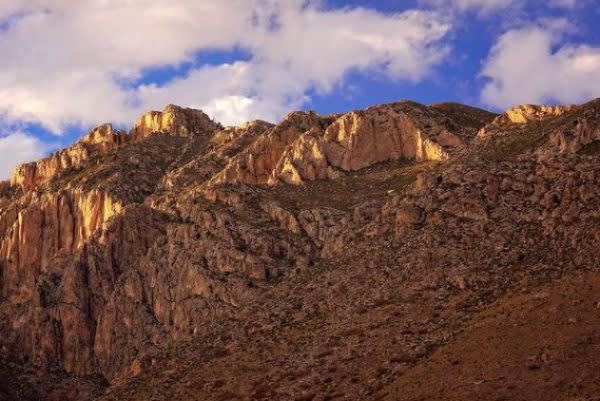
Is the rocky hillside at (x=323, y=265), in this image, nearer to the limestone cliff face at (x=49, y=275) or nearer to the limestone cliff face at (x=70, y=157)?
the limestone cliff face at (x=49, y=275)

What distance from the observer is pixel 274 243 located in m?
109

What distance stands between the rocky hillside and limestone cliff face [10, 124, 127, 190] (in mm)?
10592

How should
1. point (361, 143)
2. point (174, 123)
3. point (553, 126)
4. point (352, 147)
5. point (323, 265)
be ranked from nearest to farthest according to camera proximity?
1. point (323, 265)
2. point (553, 126)
3. point (352, 147)
4. point (361, 143)
5. point (174, 123)

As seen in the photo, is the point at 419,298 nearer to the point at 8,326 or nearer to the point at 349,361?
the point at 349,361

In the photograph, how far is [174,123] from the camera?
167m

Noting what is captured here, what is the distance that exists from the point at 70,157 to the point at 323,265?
82691 mm

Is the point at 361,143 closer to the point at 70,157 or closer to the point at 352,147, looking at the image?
the point at 352,147

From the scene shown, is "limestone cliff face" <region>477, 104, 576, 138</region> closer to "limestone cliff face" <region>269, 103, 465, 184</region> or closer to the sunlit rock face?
the sunlit rock face

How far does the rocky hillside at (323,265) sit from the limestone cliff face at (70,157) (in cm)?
1059

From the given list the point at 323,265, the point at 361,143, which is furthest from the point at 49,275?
the point at 323,265

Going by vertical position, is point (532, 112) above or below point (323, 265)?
above

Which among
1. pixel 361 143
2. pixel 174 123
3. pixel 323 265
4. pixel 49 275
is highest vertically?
pixel 174 123

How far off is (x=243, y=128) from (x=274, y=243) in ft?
153

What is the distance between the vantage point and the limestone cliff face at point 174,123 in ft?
547
